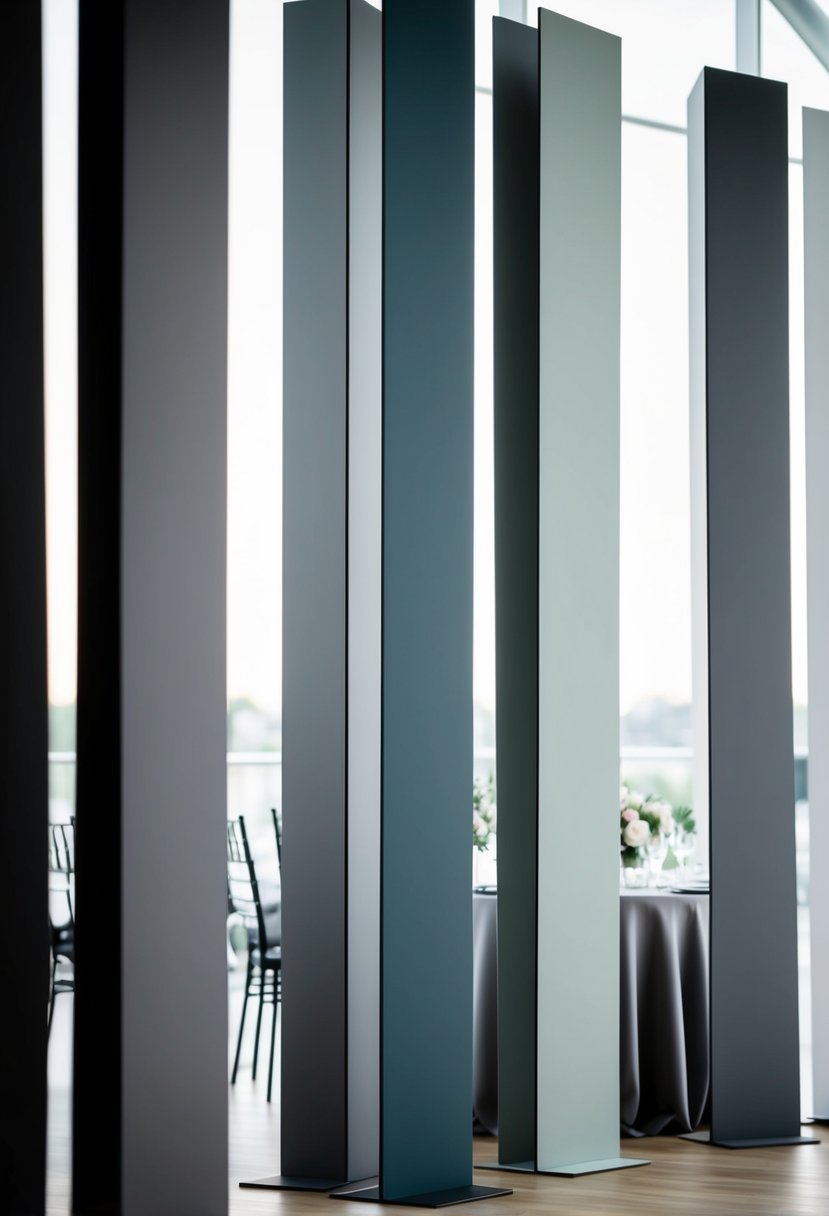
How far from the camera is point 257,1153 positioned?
4355mm

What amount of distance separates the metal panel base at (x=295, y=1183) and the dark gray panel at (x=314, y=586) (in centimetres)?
2

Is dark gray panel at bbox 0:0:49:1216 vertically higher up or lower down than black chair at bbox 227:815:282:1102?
higher up

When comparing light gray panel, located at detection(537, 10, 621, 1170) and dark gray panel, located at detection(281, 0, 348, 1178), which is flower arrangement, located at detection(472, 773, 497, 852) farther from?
dark gray panel, located at detection(281, 0, 348, 1178)

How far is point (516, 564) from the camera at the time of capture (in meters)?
4.38

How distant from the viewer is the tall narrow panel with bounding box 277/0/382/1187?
4031 mm

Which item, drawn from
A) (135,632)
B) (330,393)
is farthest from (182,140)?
(135,632)

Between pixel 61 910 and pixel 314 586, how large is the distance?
2.68 metres

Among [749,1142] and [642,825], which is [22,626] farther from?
[749,1142]

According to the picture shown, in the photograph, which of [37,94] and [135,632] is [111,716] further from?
[37,94]

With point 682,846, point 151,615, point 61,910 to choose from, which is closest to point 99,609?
point 151,615

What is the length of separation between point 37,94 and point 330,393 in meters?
1.27

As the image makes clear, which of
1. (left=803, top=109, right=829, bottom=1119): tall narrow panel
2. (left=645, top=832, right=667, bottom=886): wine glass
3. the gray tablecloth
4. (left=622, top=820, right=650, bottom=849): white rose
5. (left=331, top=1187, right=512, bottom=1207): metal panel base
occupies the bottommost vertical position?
(left=331, top=1187, right=512, bottom=1207): metal panel base

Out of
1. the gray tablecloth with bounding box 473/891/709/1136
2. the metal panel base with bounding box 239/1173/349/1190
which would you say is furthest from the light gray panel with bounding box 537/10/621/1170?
the metal panel base with bounding box 239/1173/349/1190

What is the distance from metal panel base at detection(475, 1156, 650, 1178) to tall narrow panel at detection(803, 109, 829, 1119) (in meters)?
1.05
